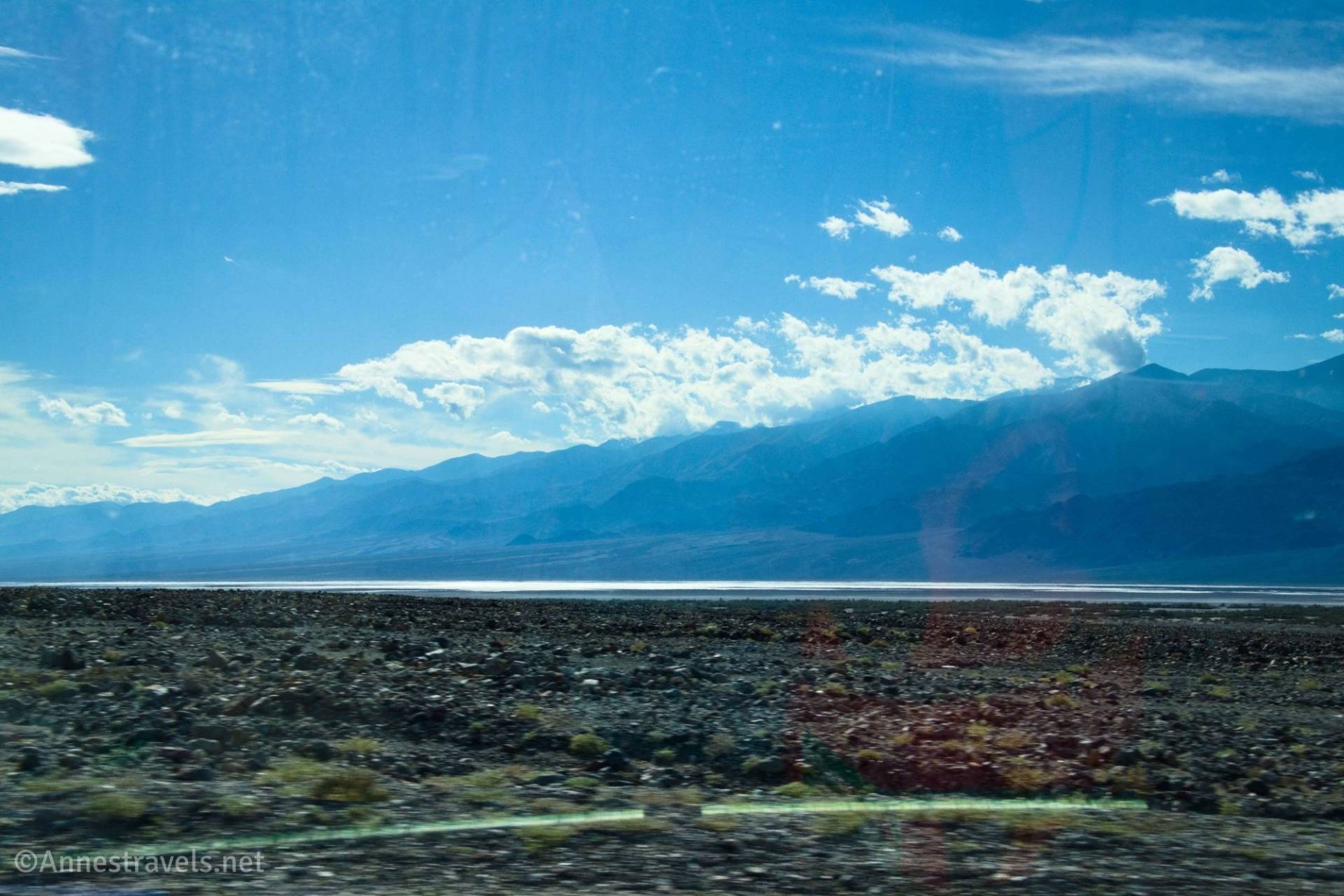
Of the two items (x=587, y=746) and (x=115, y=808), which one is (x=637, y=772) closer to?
(x=587, y=746)

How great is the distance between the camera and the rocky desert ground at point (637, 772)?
856cm

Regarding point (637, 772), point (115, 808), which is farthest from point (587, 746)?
point (115, 808)

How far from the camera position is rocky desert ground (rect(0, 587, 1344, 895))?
8.56 metres

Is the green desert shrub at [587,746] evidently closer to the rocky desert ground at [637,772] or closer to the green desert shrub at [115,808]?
the rocky desert ground at [637,772]

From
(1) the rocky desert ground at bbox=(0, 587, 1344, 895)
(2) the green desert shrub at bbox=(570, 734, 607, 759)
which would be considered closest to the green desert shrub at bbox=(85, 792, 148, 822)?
(1) the rocky desert ground at bbox=(0, 587, 1344, 895)

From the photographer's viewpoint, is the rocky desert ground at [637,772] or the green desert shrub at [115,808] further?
the green desert shrub at [115,808]

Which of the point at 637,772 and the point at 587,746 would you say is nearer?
the point at 637,772

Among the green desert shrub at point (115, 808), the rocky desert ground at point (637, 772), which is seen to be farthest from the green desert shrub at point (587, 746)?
the green desert shrub at point (115, 808)

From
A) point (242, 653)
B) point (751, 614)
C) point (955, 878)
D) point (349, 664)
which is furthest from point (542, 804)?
point (751, 614)

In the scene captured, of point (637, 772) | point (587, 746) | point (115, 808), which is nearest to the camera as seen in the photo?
point (115, 808)

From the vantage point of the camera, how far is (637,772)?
1328 centimetres

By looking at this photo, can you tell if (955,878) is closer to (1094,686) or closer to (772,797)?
(772,797)

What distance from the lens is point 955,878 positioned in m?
8.47

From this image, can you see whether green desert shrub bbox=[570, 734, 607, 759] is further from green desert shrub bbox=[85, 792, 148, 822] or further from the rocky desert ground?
green desert shrub bbox=[85, 792, 148, 822]
